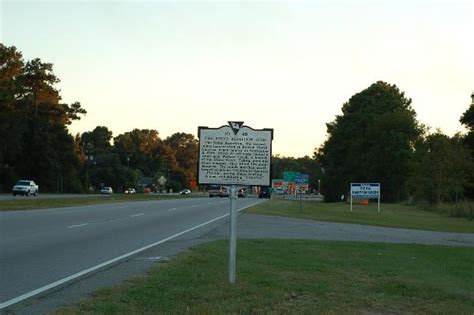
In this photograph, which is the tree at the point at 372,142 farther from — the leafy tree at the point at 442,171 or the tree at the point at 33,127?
the tree at the point at 33,127

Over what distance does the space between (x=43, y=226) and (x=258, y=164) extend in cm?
1487

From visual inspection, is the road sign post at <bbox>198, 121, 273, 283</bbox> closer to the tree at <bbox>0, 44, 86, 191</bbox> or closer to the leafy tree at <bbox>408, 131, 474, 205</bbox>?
the leafy tree at <bbox>408, 131, 474, 205</bbox>

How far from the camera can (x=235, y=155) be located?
35.1 ft

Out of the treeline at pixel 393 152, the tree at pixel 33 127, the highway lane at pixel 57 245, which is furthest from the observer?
the tree at pixel 33 127

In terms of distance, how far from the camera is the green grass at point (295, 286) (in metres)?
8.41

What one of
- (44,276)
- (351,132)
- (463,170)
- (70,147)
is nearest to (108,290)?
(44,276)

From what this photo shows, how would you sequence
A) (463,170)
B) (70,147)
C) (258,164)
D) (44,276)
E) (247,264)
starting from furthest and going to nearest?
1. (70,147)
2. (463,170)
3. (247,264)
4. (44,276)
5. (258,164)

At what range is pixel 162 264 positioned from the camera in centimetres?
1284

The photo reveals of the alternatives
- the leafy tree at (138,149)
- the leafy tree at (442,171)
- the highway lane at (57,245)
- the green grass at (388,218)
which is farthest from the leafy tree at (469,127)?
the leafy tree at (138,149)

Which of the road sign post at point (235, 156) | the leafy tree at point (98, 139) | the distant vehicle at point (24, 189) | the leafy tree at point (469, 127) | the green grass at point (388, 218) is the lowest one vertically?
the green grass at point (388, 218)

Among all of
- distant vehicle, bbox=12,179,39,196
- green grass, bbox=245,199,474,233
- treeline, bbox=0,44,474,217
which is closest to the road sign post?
green grass, bbox=245,199,474,233

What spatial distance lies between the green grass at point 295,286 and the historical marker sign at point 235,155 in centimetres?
167

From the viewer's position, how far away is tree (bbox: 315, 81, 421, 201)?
81.6m

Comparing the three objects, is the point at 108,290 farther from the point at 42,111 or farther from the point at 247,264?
the point at 42,111
